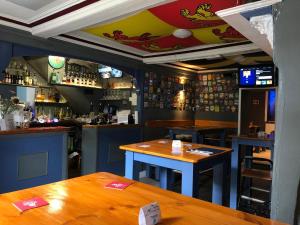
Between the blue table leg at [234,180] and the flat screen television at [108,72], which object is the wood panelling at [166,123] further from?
the blue table leg at [234,180]

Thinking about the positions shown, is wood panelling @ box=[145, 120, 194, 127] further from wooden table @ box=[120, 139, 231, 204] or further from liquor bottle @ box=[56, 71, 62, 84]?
liquor bottle @ box=[56, 71, 62, 84]

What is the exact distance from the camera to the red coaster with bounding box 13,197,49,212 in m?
1.14

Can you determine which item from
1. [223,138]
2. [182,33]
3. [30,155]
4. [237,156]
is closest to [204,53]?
[182,33]

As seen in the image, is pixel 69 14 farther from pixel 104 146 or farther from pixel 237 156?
pixel 237 156

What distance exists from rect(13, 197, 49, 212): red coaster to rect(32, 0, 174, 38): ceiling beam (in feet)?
6.53

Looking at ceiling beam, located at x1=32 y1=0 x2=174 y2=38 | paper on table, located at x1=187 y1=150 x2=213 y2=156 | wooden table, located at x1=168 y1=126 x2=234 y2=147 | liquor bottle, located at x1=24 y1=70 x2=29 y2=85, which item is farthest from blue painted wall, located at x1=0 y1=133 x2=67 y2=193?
liquor bottle, located at x1=24 y1=70 x2=29 y2=85

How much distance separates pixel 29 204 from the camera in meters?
1.18

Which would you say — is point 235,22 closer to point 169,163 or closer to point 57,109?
point 169,163

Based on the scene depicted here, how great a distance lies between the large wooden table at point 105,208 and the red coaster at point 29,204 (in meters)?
0.02

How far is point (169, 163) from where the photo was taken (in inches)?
108

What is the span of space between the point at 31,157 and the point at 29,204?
2725 millimetres

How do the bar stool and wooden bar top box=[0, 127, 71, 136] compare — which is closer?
the bar stool

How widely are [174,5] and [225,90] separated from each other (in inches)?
187

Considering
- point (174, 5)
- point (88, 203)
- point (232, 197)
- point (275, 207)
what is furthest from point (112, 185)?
point (232, 197)
